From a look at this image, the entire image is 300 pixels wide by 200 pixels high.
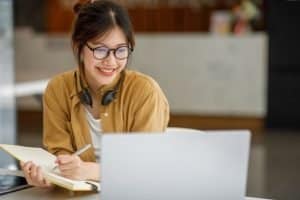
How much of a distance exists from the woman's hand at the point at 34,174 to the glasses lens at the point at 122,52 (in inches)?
13.4

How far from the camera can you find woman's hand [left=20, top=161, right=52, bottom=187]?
161cm

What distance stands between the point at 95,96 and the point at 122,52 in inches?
8.5

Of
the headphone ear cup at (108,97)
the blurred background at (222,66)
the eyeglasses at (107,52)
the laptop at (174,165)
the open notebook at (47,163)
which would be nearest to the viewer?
the laptop at (174,165)

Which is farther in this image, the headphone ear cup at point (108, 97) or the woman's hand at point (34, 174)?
the headphone ear cup at point (108, 97)

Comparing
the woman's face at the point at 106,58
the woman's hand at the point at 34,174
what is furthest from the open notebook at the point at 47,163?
the woman's face at the point at 106,58

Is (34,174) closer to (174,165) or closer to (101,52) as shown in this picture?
(101,52)

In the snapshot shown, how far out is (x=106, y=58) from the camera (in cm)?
168

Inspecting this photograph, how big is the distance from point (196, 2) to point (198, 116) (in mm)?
1378

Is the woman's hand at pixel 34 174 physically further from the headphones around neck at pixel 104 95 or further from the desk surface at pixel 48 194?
the headphones around neck at pixel 104 95

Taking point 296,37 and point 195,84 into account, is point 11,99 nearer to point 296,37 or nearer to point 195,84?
point 195,84

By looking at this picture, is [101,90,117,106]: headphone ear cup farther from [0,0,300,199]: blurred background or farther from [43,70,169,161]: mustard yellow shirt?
[0,0,300,199]: blurred background

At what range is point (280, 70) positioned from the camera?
6.79 meters

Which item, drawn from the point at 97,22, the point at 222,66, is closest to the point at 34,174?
the point at 97,22

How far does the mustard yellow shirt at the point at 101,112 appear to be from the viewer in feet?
5.81
